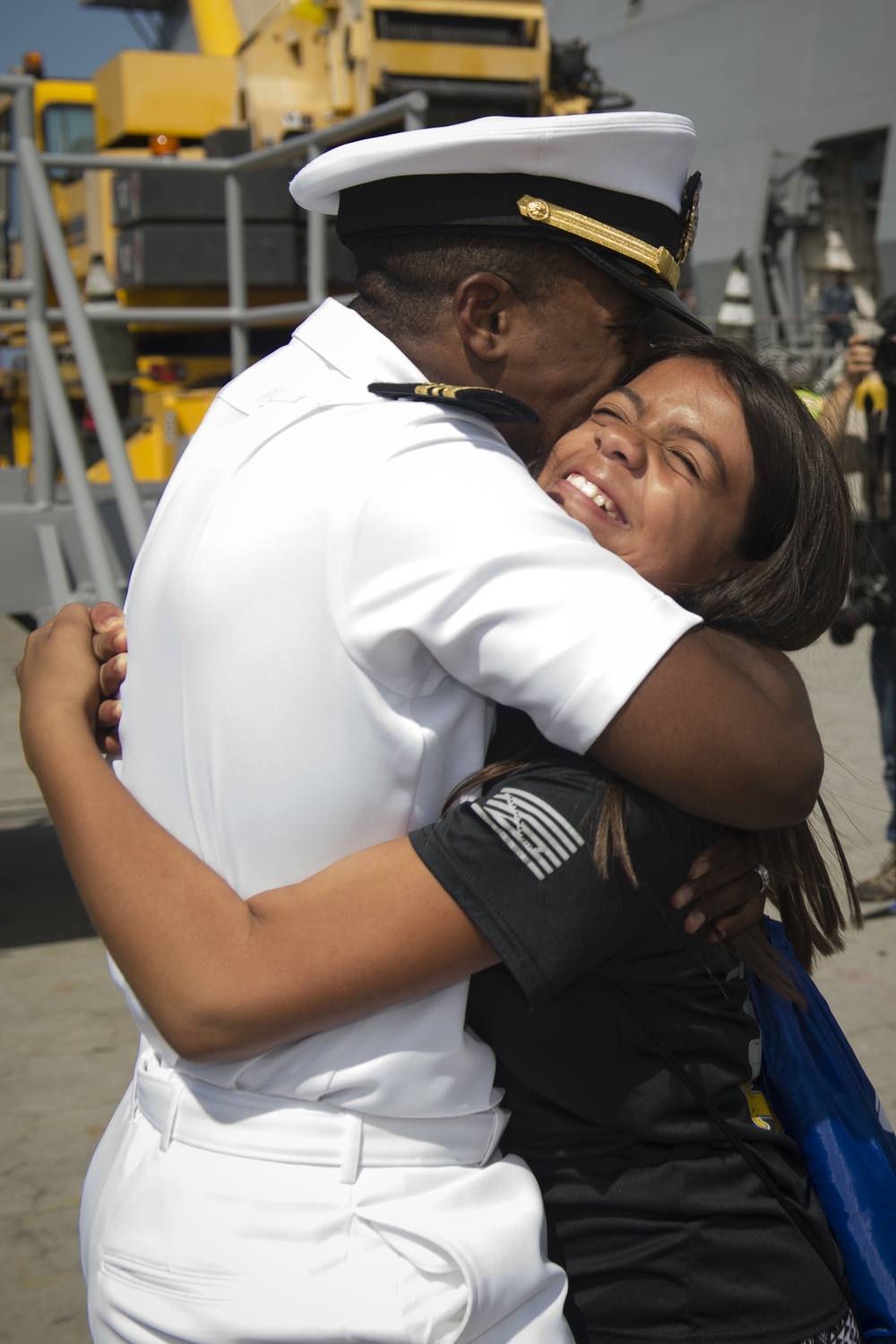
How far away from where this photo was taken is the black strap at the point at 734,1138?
1.19m

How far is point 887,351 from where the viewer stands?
5129mm

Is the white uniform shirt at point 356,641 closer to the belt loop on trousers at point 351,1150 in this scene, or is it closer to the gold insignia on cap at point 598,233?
the belt loop on trousers at point 351,1150

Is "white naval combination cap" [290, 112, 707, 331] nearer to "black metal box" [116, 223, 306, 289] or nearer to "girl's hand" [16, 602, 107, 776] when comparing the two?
"girl's hand" [16, 602, 107, 776]

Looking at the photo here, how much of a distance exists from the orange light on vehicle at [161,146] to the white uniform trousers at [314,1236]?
8335mm

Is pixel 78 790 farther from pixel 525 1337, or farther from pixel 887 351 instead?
pixel 887 351

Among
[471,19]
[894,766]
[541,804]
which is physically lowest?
[894,766]

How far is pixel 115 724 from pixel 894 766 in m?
4.30

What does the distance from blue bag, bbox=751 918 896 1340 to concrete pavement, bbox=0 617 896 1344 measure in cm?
30

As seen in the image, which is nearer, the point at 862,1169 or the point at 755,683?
the point at 755,683

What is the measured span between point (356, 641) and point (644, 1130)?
54 centimetres

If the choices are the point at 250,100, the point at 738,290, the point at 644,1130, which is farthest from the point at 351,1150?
the point at 738,290

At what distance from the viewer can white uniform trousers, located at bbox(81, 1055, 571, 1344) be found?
1026mm

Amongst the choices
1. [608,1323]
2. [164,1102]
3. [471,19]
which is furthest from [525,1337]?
[471,19]

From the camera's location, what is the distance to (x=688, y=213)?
1386 mm
